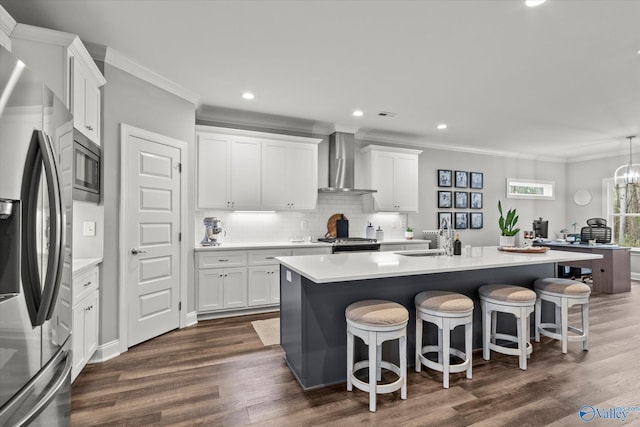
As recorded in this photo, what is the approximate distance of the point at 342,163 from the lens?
17.1 ft

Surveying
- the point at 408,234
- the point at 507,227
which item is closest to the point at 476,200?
the point at 408,234

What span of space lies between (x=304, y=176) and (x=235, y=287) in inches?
72.4

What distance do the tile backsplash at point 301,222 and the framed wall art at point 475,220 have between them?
5.37 ft

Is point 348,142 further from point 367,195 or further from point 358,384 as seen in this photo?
point 358,384

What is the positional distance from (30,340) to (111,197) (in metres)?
2.06

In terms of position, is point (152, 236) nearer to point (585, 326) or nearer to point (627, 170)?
point (585, 326)

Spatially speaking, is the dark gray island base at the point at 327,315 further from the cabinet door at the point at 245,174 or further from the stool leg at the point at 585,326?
the cabinet door at the point at 245,174

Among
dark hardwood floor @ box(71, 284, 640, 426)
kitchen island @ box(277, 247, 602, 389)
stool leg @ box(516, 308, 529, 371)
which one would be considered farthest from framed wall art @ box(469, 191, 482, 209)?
stool leg @ box(516, 308, 529, 371)

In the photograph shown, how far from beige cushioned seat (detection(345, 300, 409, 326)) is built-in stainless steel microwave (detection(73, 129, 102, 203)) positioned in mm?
2173

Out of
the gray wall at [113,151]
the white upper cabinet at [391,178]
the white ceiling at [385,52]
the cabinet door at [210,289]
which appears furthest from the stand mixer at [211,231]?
the white upper cabinet at [391,178]

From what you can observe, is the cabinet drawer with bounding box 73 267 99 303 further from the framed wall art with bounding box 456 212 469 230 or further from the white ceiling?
the framed wall art with bounding box 456 212 469 230

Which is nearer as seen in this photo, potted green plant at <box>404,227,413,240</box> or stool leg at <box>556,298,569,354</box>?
stool leg at <box>556,298,569,354</box>

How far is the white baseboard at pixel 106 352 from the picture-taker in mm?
2852

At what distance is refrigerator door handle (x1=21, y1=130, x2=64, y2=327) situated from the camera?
117 cm
